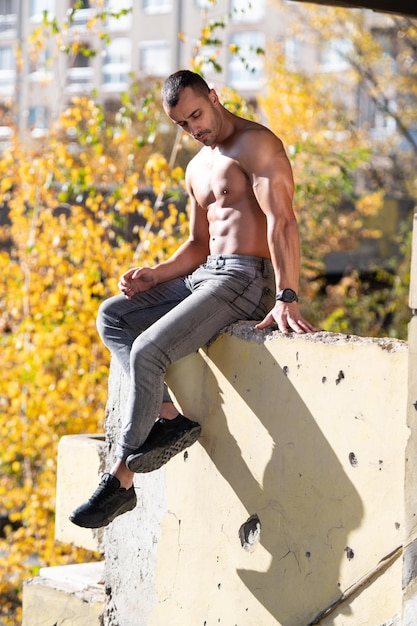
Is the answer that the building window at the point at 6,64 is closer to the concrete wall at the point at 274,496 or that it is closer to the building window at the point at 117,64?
the building window at the point at 117,64

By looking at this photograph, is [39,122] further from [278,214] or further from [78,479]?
[278,214]

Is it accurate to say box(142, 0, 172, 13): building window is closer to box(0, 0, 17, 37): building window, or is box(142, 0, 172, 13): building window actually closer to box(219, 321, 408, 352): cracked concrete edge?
box(0, 0, 17, 37): building window

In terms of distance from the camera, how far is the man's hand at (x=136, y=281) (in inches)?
185

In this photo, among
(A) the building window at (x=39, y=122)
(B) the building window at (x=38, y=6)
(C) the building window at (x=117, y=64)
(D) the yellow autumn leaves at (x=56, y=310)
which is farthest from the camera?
(B) the building window at (x=38, y=6)

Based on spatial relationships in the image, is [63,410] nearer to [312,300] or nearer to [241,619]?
[241,619]

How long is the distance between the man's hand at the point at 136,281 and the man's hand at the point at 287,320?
701 mm

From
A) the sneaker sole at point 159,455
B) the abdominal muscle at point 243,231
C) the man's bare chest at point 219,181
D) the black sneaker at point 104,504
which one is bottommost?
the black sneaker at point 104,504

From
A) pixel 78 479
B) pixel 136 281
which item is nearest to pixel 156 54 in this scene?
pixel 78 479

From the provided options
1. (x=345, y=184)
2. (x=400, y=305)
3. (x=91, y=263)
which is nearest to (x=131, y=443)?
(x=91, y=263)

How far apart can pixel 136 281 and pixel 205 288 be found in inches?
17.7

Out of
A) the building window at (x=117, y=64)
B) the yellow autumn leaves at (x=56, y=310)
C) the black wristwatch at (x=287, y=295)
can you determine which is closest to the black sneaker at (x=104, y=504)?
the black wristwatch at (x=287, y=295)

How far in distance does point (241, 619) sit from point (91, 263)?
480 centimetres

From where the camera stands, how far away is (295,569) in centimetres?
399

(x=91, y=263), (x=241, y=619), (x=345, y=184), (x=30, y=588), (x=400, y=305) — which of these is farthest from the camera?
(x=400, y=305)
